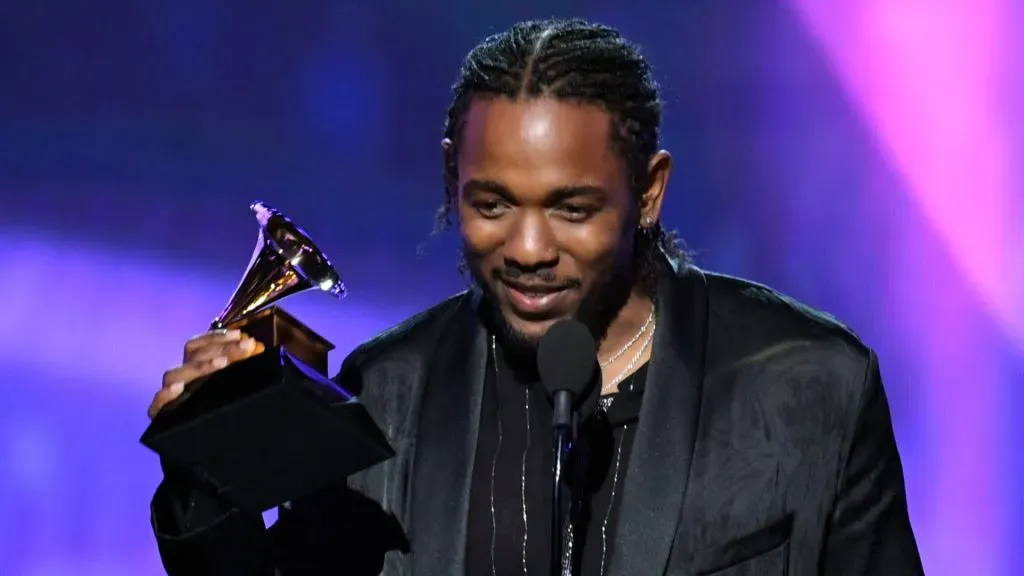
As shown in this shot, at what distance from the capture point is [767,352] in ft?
7.10

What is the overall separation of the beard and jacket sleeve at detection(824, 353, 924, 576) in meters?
0.40

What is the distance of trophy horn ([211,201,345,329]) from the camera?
1.93m

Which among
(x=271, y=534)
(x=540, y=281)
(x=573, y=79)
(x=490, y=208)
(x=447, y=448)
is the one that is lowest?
(x=271, y=534)

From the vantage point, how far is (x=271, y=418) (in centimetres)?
180

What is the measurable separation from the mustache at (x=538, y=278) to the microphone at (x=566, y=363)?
0.36 meters

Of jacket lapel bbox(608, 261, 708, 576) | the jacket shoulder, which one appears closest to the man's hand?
jacket lapel bbox(608, 261, 708, 576)

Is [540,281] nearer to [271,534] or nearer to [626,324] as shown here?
[626,324]

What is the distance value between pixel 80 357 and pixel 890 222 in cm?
171

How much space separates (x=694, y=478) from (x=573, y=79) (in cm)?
59

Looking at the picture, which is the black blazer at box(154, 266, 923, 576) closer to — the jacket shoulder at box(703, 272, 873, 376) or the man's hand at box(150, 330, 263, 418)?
the jacket shoulder at box(703, 272, 873, 376)

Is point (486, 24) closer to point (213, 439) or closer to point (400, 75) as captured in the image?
point (400, 75)

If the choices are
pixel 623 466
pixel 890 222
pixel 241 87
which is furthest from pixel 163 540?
pixel 890 222

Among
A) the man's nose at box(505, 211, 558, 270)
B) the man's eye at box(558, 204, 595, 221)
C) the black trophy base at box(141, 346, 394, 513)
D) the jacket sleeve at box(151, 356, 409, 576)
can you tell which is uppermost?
the man's eye at box(558, 204, 595, 221)

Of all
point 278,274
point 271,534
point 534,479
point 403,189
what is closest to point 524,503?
point 534,479
